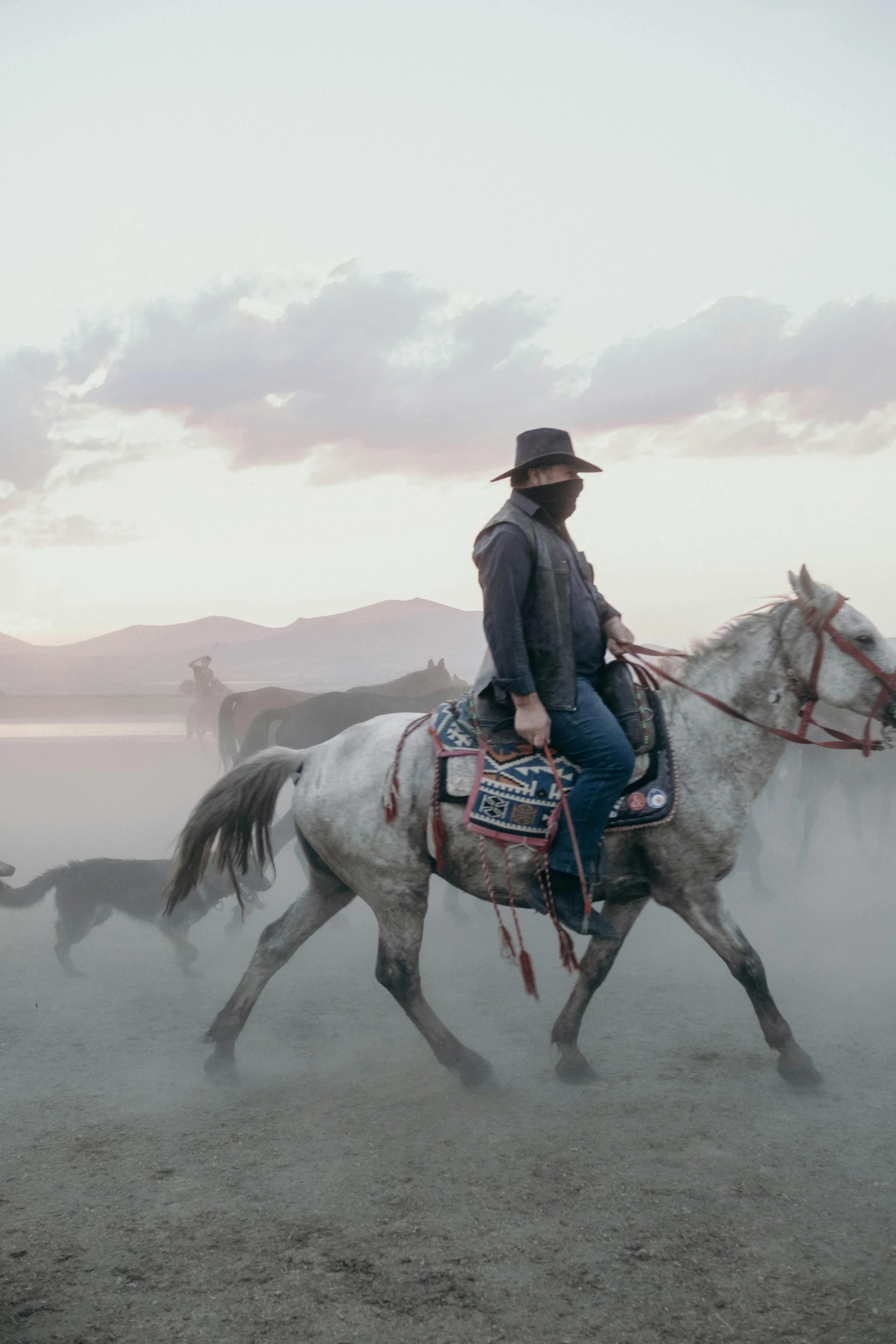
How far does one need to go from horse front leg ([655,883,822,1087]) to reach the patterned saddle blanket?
18.5 inches

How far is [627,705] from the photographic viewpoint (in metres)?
4.56

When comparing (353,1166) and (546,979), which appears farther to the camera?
(546,979)

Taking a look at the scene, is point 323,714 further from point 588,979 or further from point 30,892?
point 588,979

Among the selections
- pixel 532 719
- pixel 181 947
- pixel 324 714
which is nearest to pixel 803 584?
pixel 532 719

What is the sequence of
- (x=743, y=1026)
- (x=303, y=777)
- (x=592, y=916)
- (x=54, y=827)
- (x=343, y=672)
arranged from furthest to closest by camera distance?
(x=343, y=672) → (x=54, y=827) → (x=743, y=1026) → (x=303, y=777) → (x=592, y=916)

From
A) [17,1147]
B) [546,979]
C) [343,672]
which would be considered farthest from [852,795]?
[343,672]

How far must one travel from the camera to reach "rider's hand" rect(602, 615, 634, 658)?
4.77 metres

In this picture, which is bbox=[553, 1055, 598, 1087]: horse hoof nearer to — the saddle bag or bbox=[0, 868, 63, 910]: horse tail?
the saddle bag

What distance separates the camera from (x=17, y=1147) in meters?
4.19

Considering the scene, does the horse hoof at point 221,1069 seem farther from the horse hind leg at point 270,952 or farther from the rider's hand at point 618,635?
the rider's hand at point 618,635

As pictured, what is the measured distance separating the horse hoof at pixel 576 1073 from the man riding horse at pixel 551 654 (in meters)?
0.88

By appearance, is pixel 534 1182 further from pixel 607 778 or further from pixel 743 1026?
pixel 743 1026

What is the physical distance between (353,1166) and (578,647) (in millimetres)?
2458

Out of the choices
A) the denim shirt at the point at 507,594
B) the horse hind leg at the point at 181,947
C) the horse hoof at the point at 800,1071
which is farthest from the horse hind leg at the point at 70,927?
the horse hoof at the point at 800,1071
